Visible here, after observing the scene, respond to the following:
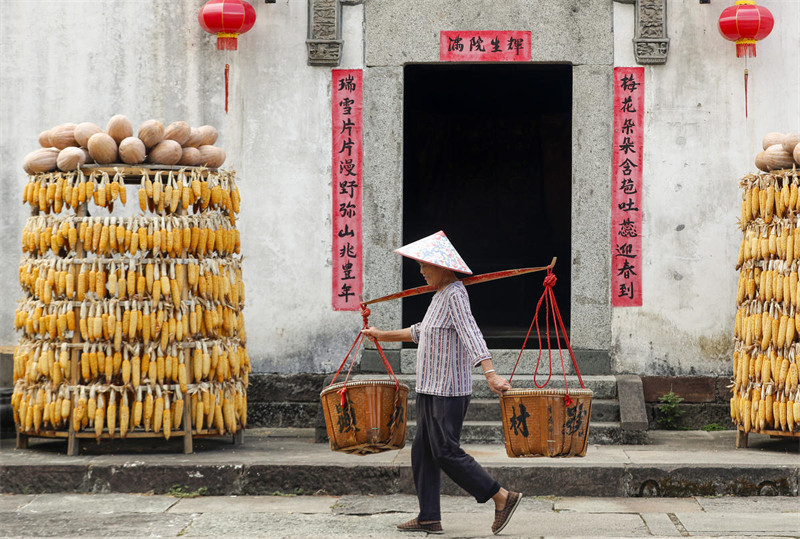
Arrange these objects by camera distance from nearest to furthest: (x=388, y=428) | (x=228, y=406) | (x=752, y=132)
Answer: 1. (x=388, y=428)
2. (x=228, y=406)
3. (x=752, y=132)

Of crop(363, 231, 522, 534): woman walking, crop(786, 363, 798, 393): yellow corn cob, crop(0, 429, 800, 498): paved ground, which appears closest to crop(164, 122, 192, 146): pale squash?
crop(0, 429, 800, 498): paved ground

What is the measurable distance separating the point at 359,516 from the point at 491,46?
4776 millimetres

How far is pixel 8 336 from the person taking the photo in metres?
10.2

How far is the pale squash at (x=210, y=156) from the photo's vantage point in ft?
28.2

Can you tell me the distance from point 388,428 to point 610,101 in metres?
4.49

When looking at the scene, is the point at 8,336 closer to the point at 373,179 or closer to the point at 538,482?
the point at 373,179

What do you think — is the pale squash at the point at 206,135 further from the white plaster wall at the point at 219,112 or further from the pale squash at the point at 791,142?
the pale squash at the point at 791,142

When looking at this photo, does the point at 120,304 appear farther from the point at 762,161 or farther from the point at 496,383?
the point at 762,161

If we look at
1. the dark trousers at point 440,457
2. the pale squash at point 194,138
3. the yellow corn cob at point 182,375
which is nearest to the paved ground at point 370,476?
the yellow corn cob at point 182,375

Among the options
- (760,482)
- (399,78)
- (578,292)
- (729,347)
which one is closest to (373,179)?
(399,78)

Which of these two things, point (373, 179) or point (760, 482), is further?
point (373, 179)

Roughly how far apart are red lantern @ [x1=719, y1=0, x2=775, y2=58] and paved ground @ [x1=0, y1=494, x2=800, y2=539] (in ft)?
13.8

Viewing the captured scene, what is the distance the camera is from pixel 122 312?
26.9ft

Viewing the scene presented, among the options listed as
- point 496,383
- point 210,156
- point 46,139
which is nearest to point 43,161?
point 46,139
